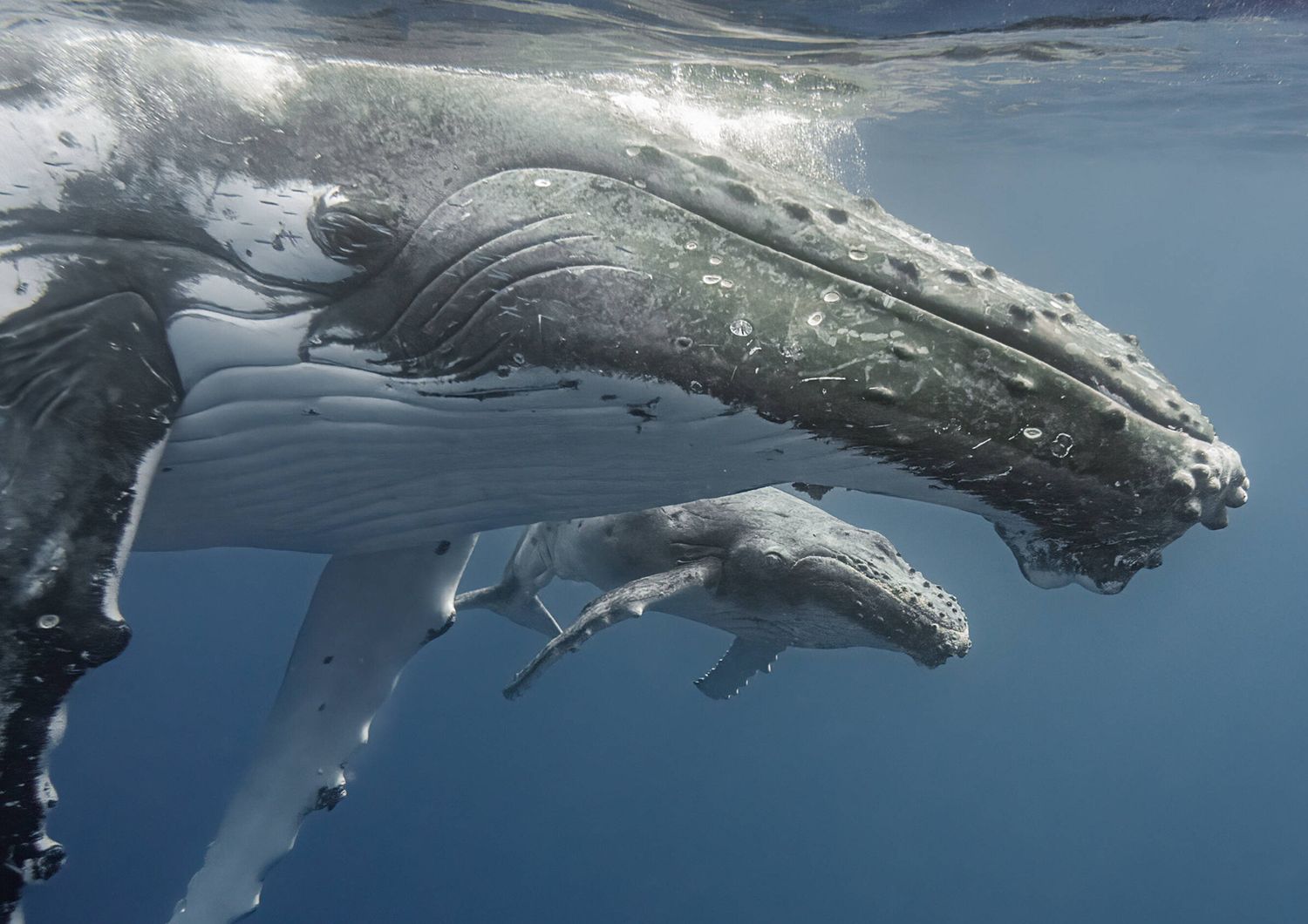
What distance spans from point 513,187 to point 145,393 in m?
1.38

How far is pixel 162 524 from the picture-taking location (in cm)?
426

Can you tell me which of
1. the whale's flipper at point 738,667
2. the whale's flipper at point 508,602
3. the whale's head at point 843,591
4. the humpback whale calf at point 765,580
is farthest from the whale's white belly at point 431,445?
the whale's flipper at point 508,602

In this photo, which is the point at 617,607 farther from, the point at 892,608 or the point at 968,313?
the point at 968,313

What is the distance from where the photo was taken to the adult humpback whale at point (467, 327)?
2.74 m

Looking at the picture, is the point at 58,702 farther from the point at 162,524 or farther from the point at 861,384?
the point at 861,384

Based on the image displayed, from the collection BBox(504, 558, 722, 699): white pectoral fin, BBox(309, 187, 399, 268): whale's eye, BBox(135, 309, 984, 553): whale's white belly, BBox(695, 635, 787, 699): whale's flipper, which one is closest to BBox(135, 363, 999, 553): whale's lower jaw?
BBox(135, 309, 984, 553): whale's white belly

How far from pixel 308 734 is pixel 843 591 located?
4.31 m

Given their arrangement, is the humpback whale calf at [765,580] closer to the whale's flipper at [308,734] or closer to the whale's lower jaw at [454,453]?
the whale's flipper at [308,734]

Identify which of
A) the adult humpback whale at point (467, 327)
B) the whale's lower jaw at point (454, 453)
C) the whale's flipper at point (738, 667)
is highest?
the adult humpback whale at point (467, 327)

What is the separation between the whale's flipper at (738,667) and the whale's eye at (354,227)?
23.6 feet

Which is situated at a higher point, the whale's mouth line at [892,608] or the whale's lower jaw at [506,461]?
the whale's lower jaw at [506,461]

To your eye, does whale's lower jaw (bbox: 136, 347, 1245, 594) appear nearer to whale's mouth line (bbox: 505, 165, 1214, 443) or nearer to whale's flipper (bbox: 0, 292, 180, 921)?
whale's mouth line (bbox: 505, 165, 1214, 443)

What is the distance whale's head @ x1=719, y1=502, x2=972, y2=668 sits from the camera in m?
7.45

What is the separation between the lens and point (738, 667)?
32.6 ft
